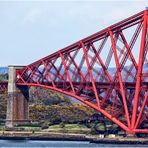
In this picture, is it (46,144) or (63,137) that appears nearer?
(46,144)

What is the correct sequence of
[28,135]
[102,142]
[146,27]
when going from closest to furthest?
[146,27], [102,142], [28,135]

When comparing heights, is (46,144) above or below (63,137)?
below

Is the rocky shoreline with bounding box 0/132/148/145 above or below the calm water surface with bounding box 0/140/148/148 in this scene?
above

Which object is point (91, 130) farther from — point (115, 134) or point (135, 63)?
point (135, 63)

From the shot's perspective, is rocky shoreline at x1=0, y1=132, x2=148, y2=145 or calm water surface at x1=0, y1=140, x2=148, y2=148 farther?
rocky shoreline at x1=0, y1=132, x2=148, y2=145

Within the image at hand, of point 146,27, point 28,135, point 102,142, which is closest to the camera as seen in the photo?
point 146,27

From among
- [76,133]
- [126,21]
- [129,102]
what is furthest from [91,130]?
[126,21]

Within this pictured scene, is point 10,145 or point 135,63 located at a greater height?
point 135,63

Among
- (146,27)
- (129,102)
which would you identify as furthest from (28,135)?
(146,27)

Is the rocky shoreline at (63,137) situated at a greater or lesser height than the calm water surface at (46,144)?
greater

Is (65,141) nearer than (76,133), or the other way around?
(65,141)

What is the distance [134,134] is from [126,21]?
18.3 metres

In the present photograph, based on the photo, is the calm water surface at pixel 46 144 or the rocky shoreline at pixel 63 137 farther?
the rocky shoreline at pixel 63 137

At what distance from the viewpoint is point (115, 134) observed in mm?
191500
